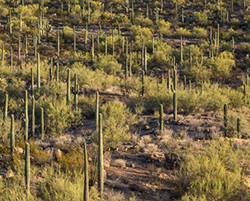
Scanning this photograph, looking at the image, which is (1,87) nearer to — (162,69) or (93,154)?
(93,154)

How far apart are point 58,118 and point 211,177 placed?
6518 mm

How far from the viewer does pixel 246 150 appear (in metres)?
8.43

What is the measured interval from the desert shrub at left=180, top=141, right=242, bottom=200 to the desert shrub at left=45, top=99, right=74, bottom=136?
514 cm

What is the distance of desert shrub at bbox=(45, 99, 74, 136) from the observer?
10.6 metres

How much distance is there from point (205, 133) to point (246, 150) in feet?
7.70

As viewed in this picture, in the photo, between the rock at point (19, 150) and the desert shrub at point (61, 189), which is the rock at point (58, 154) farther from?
the desert shrub at point (61, 189)

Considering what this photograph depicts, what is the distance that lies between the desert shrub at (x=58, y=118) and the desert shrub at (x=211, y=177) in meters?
5.14

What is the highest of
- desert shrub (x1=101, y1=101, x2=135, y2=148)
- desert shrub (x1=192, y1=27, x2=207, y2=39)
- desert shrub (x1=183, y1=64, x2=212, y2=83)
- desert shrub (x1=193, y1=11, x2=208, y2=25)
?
desert shrub (x1=193, y1=11, x2=208, y2=25)

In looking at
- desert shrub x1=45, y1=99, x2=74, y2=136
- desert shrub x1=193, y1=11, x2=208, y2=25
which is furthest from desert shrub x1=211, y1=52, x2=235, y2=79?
desert shrub x1=193, y1=11, x2=208, y2=25

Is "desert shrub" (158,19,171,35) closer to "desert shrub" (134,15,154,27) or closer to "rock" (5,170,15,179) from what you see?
"desert shrub" (134,15,154,27)

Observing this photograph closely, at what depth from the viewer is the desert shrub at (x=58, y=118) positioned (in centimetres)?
1059

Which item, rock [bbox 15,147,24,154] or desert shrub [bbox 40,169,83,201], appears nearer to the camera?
desert shrub [bbox 40,169,83,201]

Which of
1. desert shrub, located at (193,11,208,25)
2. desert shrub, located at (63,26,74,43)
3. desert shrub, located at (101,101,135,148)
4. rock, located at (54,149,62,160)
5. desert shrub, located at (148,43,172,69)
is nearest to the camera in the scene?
rock, located at (54,149,62,160)

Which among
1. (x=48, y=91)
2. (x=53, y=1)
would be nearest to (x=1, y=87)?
(x=48, y=91)
